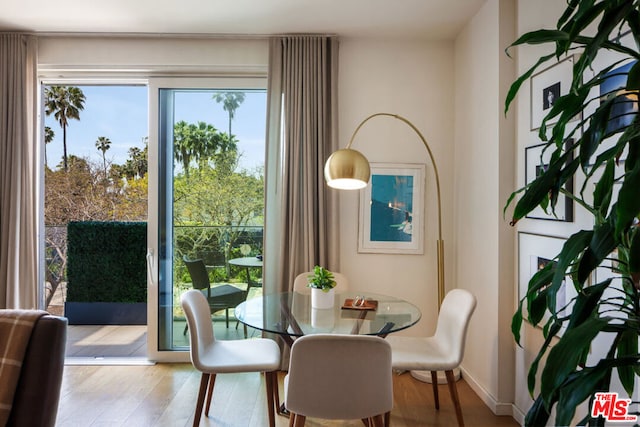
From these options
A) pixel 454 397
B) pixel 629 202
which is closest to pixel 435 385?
pixel 454 397

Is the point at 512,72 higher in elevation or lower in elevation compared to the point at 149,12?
lower

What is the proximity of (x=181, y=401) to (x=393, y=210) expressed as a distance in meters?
2.18

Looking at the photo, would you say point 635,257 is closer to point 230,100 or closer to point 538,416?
point 538,416

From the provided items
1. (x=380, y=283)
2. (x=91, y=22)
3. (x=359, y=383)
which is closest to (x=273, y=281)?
(x=380, y=283)

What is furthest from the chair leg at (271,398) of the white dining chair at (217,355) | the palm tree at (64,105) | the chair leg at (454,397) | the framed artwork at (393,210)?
the palm tree at (64,105)

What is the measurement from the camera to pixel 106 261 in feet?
15.3

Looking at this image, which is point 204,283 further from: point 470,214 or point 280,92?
point 470,214

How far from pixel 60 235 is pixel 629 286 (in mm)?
5088

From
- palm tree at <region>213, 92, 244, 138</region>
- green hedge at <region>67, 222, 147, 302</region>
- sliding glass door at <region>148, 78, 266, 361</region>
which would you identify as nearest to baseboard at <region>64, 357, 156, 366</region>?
sliding glass door at <region>148, 78, 266, 361</region>

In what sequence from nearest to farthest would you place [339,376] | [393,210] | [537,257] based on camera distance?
1. [339,376]
2. [537,257]
3. [393,210]

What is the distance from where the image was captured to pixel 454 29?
11.2 ft

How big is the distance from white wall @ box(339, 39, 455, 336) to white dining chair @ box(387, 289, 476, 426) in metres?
0.85

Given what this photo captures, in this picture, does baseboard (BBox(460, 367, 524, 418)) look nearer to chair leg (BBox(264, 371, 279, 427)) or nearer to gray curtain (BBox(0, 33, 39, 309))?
chair leg (BBox(264, 371, 279, 427))

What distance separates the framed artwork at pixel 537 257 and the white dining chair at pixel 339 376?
1.04 metres
